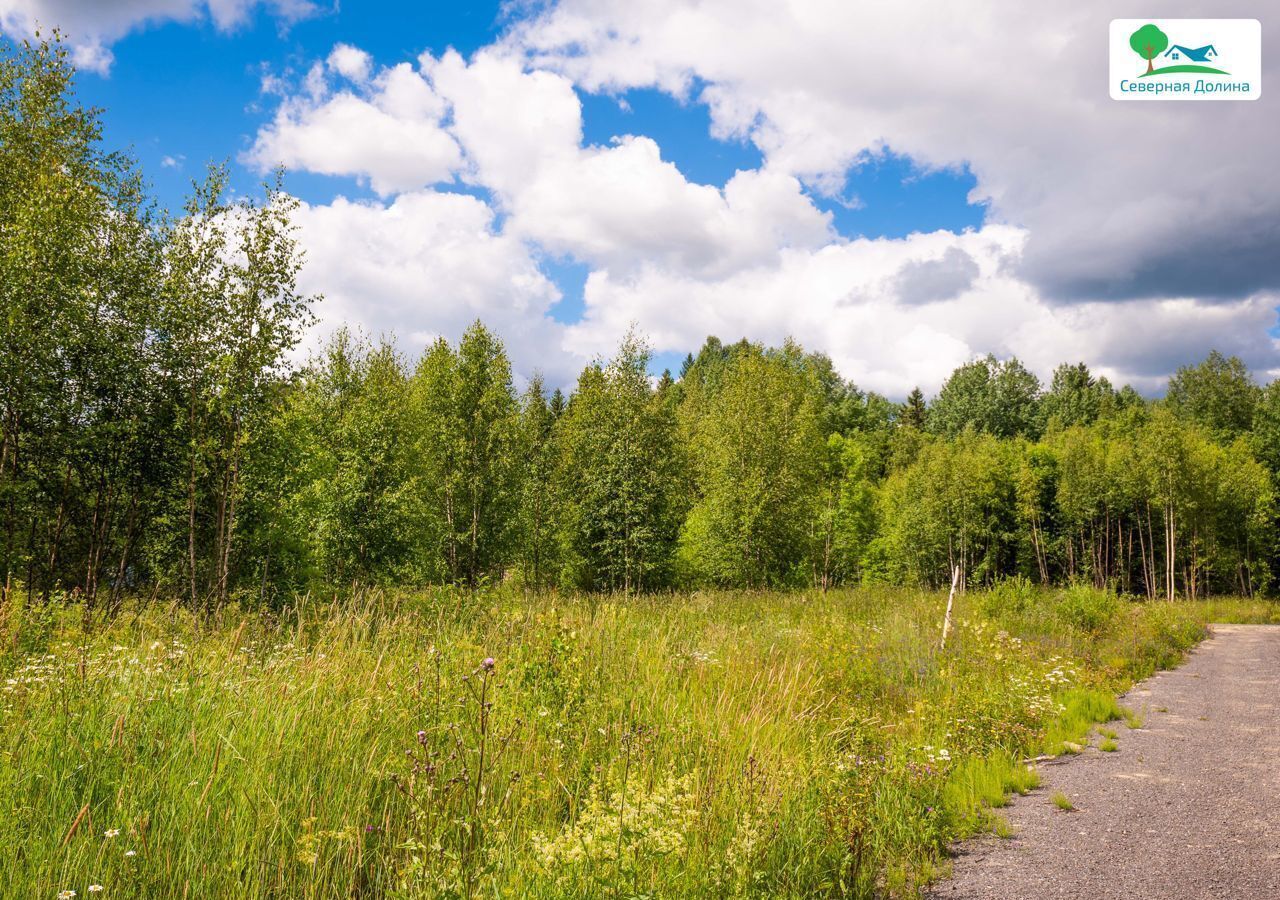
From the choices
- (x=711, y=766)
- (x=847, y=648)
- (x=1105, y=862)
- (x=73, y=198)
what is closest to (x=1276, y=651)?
(x=847, y=648)

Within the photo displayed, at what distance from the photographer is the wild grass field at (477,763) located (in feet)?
9.94

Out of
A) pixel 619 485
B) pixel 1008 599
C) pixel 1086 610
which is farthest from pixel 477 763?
pixel 619 485

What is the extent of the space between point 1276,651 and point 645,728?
60.5ft

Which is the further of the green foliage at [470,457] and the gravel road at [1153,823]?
the green foliage at [470,457]

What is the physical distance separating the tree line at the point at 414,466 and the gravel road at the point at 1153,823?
406 inches

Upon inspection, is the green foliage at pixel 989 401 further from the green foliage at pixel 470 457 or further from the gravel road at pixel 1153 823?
the gravel road at pixel 1153 823

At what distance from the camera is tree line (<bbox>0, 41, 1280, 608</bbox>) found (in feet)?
43.7

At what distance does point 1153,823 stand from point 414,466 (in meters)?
23.5

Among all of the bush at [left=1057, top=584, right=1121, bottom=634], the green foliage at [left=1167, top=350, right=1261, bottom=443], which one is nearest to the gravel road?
the bush at [left=1057, top=584, right=1121, bottom=634]

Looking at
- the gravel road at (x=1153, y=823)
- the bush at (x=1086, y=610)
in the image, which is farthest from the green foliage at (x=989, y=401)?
the gravel road at (x=1153, y=823)

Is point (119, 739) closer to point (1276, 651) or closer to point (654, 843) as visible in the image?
point (654, 843)

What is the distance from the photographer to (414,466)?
24.9 metres

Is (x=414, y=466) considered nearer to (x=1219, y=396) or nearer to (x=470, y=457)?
(x=470, y=457)

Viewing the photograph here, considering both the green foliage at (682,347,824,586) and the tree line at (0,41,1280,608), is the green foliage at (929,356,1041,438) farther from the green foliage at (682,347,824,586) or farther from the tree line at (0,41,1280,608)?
the green foliage at (682,347,824,586)
